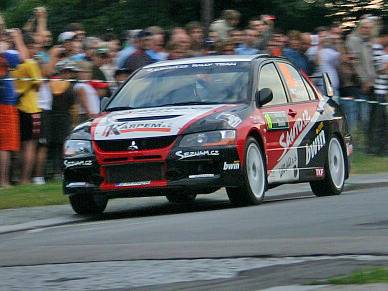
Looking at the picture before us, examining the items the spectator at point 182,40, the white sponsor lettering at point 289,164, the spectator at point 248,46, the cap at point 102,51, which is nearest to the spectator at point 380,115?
the spectator at point 248,46

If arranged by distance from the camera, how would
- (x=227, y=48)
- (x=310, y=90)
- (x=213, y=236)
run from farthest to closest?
(x=227, y=48) < (x=310, y=90) < (x=213, y=236)

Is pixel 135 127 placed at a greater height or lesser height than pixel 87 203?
greater

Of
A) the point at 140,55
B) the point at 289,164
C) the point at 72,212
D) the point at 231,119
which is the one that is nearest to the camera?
the point at 231,119

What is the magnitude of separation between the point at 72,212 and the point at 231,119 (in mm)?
2071

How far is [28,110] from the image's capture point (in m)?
16.2

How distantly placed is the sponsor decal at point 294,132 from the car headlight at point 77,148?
230 centimetres

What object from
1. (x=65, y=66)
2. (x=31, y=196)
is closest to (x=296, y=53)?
(x=65, y=66)

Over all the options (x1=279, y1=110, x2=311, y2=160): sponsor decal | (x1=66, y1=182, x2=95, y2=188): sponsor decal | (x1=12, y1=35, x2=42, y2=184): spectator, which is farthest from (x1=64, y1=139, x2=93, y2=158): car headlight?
(x1=12, y1=35, x2=42, y2=184): spectator

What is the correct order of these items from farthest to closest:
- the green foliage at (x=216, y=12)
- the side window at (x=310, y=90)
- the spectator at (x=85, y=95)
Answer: the green foliage at (x=216, y=12) < the spectator at (x=85, y=95) < the side window at (x=310, y=90)

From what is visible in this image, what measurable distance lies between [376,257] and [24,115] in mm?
8366

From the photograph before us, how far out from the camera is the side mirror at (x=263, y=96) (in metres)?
13.8

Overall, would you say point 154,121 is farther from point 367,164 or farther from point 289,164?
point 367,164

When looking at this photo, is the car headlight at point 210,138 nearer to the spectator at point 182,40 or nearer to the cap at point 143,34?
the spectator at point 182,40

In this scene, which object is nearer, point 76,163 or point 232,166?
point 232,166
